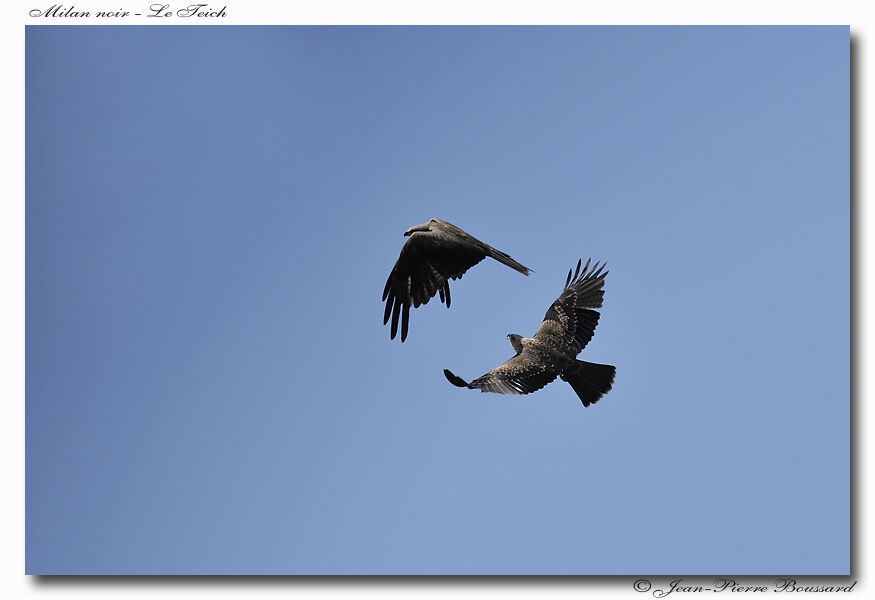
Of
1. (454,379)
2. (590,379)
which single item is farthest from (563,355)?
Result: (454,379)

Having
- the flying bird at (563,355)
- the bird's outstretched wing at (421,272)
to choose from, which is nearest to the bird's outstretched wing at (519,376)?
the flying bird at (563,355)

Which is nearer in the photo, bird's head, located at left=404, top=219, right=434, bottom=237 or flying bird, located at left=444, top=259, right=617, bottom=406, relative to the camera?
bird's head, located at left=404, top=219, right=434, bottom=237

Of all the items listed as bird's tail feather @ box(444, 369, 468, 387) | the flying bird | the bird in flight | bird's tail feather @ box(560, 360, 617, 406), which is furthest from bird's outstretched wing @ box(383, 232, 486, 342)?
bird's tail feather @ box(560, 360, 617, 406)

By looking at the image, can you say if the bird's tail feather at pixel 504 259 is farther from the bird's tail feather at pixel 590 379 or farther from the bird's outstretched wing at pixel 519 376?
the bird's tail feather at pixel 590 379

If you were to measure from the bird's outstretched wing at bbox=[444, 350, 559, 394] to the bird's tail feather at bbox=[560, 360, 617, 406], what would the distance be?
1.17ft

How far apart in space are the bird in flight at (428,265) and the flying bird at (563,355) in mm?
1608

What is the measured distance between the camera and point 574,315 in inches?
403

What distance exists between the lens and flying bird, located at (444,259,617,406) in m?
9.04

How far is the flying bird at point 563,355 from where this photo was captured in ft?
29.7

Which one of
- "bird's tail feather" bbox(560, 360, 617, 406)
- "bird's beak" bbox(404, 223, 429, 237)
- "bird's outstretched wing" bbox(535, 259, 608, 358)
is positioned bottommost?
"bird's tail feather" bbox(560, 360, 617, 406)

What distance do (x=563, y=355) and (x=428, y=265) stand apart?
10.4ft

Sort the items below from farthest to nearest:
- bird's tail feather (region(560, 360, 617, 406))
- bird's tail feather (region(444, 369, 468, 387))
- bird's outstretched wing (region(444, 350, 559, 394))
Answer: bird's tail feather (region(560, 360, 617, 406))
bird's outstretched wing (region(444, 350, 559, 394))
bird's tail feather (region(444, 369, 468, 387))

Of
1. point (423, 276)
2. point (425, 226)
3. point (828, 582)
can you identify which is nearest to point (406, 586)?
point (423, 276)

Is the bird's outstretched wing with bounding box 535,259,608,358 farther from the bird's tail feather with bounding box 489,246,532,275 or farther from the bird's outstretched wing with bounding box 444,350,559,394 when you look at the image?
the bird's tail feather with bounding box 489,246,532,275
